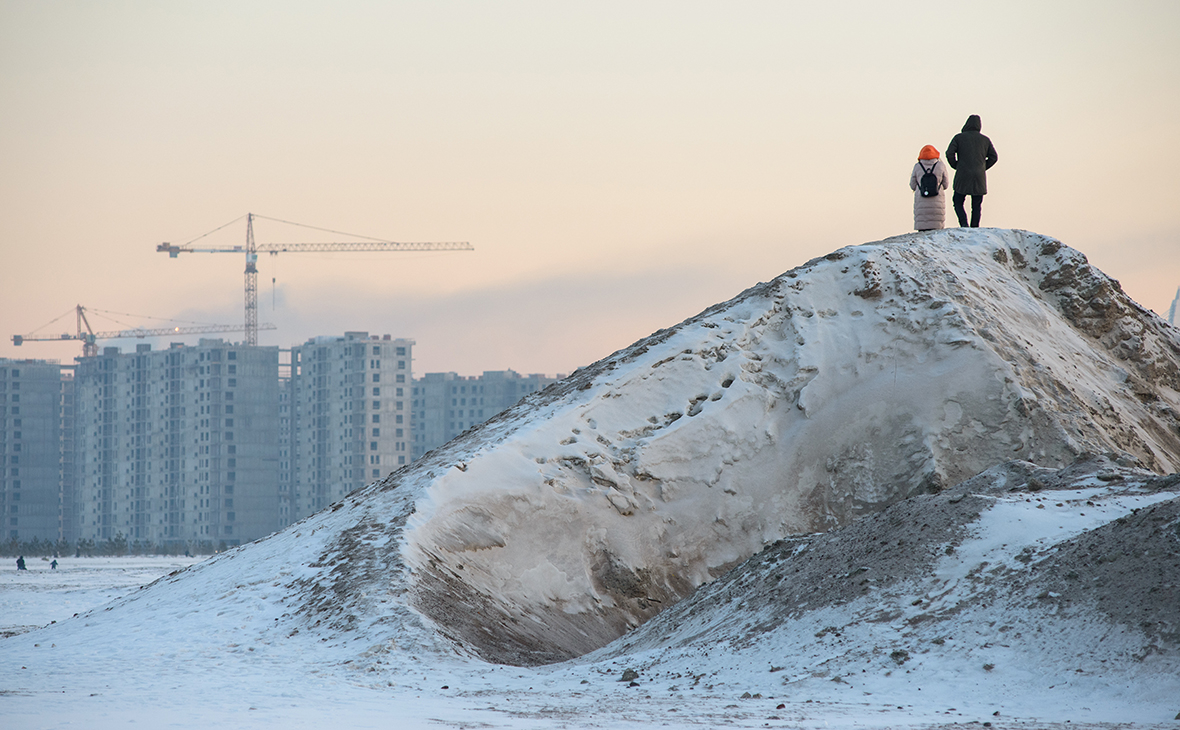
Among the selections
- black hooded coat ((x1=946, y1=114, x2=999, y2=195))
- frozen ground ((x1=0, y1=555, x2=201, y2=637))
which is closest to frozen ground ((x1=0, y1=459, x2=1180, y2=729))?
black hooded coat ((x1=946, y1=114, x2=999, y2=195))

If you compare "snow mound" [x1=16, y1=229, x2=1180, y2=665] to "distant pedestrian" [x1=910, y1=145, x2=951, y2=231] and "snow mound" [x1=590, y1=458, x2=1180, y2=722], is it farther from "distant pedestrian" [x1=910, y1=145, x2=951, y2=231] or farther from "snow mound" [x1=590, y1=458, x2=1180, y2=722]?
"snow mound" [x1=590, y1=458, x2=1180, y2=722]

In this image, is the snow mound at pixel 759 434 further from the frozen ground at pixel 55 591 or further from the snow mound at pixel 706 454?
the frozen ground at pixel 55 591

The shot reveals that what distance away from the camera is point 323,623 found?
13.1 m

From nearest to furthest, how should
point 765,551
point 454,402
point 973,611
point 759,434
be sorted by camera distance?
point 973,611 → point 765,551 → point 759,434 → point 454,402

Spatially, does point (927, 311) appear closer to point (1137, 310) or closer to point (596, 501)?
point (1137, 310)

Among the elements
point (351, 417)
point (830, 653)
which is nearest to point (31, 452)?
point (351, 417)

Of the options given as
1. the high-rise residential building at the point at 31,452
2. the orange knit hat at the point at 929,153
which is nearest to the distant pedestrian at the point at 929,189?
the orange knit hat at the point at 929,153

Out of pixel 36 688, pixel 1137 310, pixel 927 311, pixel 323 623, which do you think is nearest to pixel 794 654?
pixel 323 623

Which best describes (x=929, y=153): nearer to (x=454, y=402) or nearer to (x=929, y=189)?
(x=929, y=189)

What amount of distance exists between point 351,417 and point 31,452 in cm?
3314

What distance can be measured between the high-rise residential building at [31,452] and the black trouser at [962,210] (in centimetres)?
10422

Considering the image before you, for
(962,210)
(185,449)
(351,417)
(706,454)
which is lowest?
(185,449)

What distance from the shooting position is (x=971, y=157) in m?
19.7

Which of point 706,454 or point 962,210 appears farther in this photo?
point 962,210
